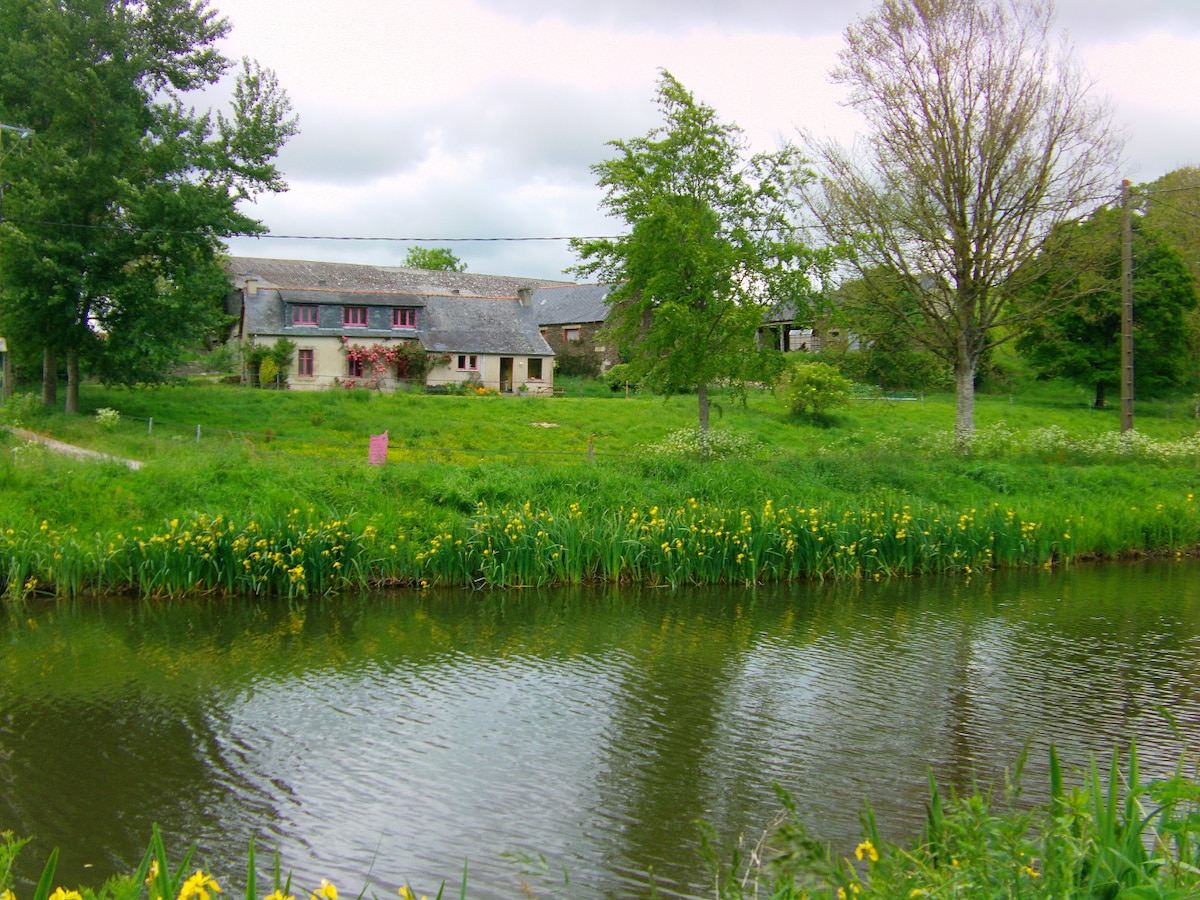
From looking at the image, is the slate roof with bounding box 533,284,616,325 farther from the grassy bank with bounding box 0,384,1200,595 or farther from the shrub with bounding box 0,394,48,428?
the grassy bank with bounding box 0,384,1200,595

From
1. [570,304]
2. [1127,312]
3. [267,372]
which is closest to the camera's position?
[1127,312]

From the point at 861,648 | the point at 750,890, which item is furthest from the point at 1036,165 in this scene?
the point at 750,890

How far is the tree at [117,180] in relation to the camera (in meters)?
26.9

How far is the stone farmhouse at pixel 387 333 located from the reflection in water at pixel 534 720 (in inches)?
1348

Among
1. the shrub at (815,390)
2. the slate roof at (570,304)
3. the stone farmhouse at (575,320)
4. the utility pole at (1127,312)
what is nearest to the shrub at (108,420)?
the shrub at (815,390)

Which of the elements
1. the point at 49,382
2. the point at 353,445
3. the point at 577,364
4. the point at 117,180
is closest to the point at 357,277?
the point at 577,364

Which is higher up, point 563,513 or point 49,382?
point 49,382

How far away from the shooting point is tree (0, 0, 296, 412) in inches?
1059

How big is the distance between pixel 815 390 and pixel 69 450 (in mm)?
22255

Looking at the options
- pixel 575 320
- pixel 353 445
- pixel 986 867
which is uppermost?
pixel 575 320

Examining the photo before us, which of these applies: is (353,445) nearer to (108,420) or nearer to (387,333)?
(108,420)

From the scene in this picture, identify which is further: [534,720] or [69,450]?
[69,450]

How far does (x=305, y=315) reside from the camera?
163 feet

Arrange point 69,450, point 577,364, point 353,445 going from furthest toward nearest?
point 577,364 → point 353,445 → point 69,450
